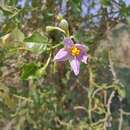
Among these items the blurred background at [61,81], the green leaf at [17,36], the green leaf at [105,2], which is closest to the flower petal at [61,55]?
the green leaf at [17,36]

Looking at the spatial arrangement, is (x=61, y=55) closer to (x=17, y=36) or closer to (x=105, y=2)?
(x=17, y=36)

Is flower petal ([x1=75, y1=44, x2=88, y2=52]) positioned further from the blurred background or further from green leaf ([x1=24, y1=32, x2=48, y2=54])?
the blurred background

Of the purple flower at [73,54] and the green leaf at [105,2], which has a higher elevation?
the green leaf at [105,2]

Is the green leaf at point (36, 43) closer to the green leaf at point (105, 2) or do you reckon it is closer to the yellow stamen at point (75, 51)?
the yellow stamen at point (75, 51)

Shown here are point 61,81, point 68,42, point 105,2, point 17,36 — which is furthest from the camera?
point 61,81

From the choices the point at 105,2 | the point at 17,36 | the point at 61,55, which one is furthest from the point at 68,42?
the point at 105,2

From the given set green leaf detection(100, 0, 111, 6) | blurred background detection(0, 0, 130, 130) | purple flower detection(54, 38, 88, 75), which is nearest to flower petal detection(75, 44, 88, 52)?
purple flower detection(54, 38, 88, 75)
